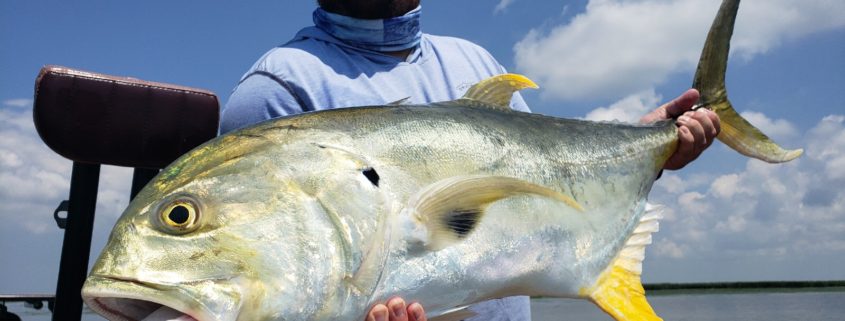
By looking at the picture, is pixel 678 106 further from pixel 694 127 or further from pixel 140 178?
pixel 140 178

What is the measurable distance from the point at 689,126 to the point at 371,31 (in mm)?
1637

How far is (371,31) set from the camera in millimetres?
3389

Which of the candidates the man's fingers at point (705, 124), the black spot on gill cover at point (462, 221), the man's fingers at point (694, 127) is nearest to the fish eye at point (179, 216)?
the black spot on gill cover at point (462, 221)

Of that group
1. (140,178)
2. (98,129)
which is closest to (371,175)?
(98,129)

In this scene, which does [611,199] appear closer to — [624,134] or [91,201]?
[624,134]

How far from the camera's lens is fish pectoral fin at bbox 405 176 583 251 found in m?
2.03

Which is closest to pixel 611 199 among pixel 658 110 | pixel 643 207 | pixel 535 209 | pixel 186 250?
pixel 643 207

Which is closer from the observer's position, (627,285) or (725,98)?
(627,285)

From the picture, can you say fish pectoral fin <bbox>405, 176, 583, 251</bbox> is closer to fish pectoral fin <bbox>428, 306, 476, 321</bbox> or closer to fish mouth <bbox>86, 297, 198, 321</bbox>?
fish pectoral fin <bbox>428, 306, 476, 321</bbox>

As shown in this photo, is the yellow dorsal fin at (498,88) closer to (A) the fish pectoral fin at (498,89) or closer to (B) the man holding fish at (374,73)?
(A) the fish pectoral fin at (498,89)

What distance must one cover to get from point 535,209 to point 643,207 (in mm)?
835

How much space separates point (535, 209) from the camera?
234cm

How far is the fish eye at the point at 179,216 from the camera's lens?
178 centimetres

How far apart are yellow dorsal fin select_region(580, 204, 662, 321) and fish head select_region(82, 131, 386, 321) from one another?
1.11 metres
